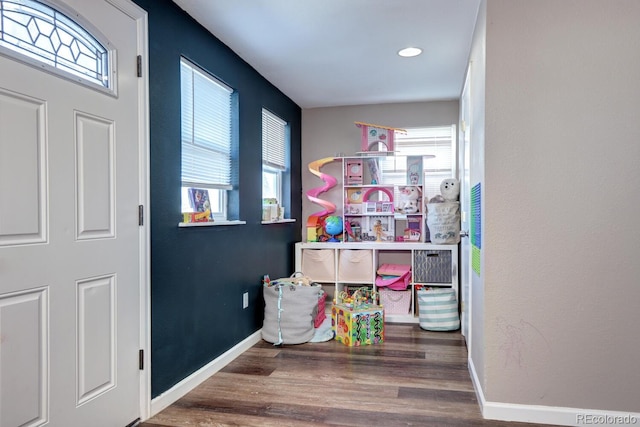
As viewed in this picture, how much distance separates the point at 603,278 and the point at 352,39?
216cm

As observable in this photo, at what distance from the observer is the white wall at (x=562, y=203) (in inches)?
86.9

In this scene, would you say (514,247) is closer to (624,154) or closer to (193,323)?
(624,154)

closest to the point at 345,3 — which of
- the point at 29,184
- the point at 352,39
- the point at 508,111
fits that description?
the point at 352,39

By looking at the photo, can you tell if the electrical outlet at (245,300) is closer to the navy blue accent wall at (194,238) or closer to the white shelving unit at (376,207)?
the navy blue accent wall at (194,238)

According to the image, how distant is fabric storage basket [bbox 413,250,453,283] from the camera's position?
4.36 metres

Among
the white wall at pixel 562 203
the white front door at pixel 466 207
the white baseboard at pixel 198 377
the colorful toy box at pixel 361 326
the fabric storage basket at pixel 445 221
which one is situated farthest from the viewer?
the fabric storage basket at pixel 445 221

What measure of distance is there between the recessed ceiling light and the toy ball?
1964 millimetres

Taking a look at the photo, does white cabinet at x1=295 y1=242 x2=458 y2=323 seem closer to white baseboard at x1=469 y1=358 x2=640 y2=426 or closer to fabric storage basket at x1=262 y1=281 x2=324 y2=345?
fabric storage basket at x1=262 y1=281 x2=324 y2=345

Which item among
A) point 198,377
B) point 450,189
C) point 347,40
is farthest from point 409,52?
point 198,377

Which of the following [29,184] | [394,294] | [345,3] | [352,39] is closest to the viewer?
[29,184]

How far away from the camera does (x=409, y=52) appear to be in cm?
338

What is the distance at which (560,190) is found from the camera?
227 centimetres

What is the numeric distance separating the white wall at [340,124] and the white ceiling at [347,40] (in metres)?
0.41
